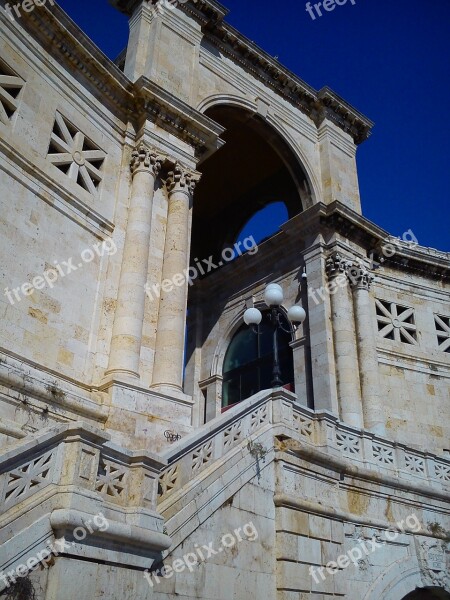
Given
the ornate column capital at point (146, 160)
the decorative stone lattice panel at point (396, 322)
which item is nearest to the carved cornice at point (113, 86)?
the ornate column capital at point (146, 160)

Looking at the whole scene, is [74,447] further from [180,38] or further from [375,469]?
[180,38]

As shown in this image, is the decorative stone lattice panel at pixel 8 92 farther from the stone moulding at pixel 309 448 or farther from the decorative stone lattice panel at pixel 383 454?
the decorative stone lattice panel at pixel 383 454

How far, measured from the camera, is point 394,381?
19.2 meters

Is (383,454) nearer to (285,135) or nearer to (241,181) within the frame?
(285,135)

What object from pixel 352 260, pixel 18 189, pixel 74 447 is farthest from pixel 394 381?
pixel 74 447

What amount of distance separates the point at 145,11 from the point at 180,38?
1.26 metres

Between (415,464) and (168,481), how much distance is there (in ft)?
24.6

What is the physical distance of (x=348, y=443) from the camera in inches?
465

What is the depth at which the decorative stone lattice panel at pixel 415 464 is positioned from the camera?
13.0m

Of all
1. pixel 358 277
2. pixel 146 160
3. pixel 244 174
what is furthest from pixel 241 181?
pixel 146 160

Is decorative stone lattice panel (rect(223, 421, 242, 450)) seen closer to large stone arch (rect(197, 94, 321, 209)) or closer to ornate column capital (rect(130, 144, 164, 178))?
ornate column capital (rect(130, 144, 164, 178))

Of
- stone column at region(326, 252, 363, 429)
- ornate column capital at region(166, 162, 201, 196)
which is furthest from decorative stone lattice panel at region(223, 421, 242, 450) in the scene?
stone column at region(326, 252, 363, 429)

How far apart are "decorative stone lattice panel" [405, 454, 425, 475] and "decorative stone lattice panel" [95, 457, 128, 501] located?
324 inches

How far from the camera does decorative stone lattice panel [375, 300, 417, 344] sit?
20125 millimetres
